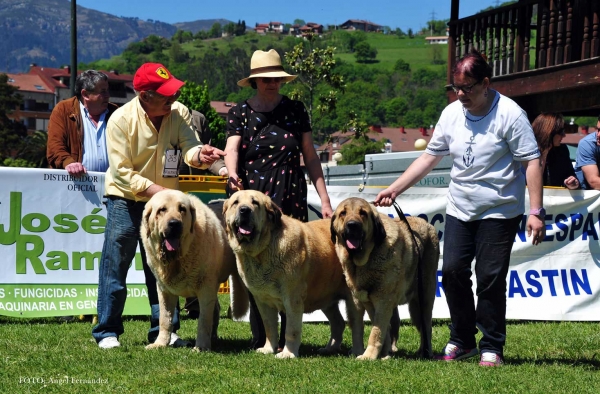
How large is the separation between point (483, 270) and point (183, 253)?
229cm

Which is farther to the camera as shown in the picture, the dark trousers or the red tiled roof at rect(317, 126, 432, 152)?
the red tiled roof at rect(317, 126, 432, 152)

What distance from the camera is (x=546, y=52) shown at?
13672mm

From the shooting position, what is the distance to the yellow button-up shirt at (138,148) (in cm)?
643

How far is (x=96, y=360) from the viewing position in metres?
5.77

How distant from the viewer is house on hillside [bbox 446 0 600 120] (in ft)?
40.6

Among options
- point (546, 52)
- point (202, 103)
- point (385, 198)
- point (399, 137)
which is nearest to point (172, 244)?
point (385, 198)

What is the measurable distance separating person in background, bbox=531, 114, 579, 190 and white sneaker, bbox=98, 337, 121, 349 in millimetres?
4834

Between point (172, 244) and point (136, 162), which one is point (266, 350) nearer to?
point (172, 244)

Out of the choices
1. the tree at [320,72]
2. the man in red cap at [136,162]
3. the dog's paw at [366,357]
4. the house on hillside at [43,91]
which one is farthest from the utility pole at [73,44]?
the house on hillside at [43,91]

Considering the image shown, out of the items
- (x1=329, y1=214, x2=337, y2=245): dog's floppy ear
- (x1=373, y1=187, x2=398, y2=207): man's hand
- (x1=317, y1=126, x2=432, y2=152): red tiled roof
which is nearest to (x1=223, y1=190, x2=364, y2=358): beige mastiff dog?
(x1=329, y1=214, x2=337, y2=245): dog's floppy ear

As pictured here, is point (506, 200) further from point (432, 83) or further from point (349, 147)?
point (432, 83)

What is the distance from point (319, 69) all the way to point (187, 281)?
25.8m

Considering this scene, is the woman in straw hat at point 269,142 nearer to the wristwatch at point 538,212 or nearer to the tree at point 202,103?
the wristwatch at point 538,212

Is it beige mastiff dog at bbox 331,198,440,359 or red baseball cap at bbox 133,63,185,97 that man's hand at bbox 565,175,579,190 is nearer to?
beige mastiff dog at bbox 331,198,440,359
